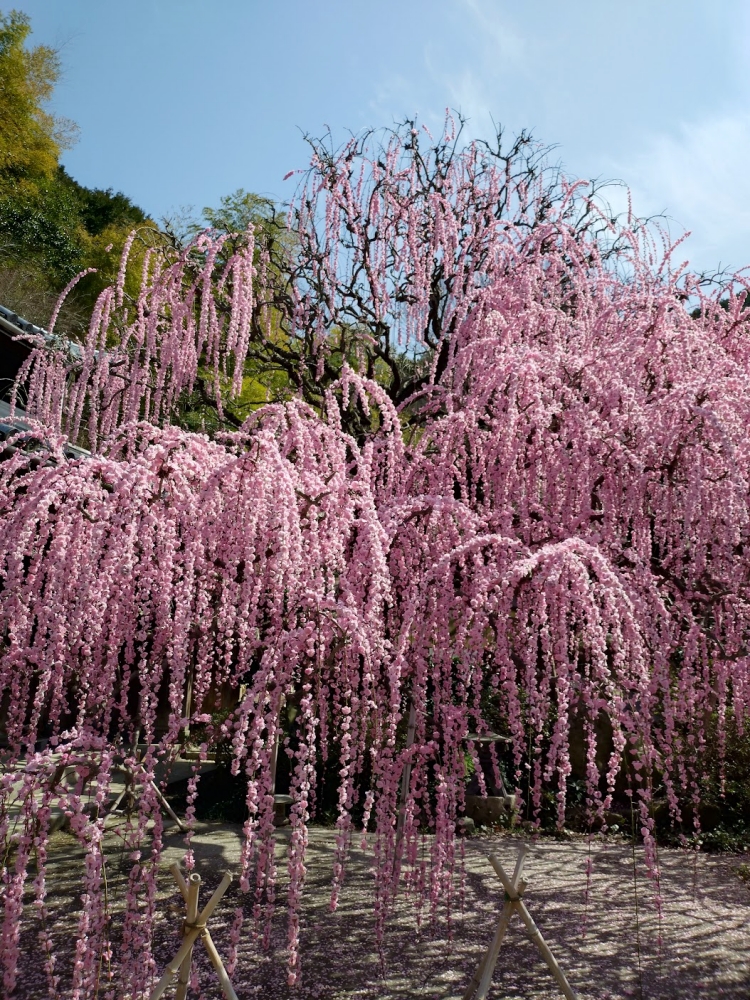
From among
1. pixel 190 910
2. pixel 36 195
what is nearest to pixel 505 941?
pixel 190 910

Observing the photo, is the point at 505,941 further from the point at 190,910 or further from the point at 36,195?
the point at 36,195

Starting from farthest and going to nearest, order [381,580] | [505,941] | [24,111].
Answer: [24,111] → [505,941] → [381,580]

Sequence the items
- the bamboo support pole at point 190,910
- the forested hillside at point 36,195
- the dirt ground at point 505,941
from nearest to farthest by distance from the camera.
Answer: the bamboo support pole at point 190,910, the dirt ground at point 505,941, the forested hillside at point 36,195

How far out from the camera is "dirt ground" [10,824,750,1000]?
159 inches

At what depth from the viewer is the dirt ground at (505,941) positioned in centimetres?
403

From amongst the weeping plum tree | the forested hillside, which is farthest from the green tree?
the weeping plum tree

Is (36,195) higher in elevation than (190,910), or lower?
higher

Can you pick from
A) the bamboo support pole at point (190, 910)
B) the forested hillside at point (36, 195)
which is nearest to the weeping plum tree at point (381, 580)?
the bamboo support pole at point (190, 910)

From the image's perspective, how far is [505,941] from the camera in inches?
179

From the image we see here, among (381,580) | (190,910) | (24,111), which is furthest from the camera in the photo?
(24,111)

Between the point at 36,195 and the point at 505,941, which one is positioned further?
the point at 36,195

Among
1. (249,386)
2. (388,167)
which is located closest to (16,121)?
(249,386)

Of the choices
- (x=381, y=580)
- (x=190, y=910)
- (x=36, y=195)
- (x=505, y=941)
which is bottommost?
(x=505, y=941)

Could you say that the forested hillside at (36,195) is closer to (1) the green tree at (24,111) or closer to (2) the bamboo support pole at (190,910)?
(1) the green tree at (24,111)
